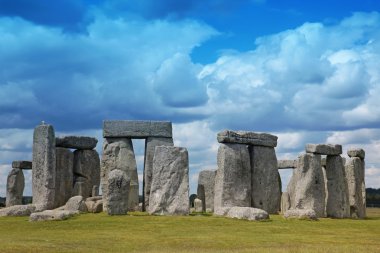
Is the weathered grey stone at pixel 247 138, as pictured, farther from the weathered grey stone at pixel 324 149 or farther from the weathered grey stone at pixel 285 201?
the weathered grey stone at pixel 285 201

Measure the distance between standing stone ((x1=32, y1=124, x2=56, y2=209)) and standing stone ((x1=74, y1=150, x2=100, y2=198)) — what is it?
4452 mm

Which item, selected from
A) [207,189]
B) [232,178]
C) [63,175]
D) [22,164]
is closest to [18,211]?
[63,175]

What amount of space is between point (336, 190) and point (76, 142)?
1206 centimetres

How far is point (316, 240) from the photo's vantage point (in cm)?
2197

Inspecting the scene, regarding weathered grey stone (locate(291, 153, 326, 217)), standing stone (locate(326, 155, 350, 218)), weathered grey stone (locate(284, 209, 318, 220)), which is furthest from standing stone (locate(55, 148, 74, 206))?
standing stone (locate(326, 155, 350, 218))

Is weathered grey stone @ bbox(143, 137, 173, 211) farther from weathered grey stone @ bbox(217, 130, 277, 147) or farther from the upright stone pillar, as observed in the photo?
the upright stone pillar

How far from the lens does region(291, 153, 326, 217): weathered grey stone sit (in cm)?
3091

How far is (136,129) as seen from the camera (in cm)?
3309

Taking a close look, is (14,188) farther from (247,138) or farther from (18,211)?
(247,138)

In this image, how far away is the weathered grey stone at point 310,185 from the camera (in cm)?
3091

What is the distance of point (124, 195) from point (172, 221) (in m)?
2.59

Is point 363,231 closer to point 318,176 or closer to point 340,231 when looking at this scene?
point 340,231

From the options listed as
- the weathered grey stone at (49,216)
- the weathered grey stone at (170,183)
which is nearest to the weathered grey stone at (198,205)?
the weathered grey stone at (170,183)

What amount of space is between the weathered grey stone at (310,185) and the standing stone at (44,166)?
10.2 meters
